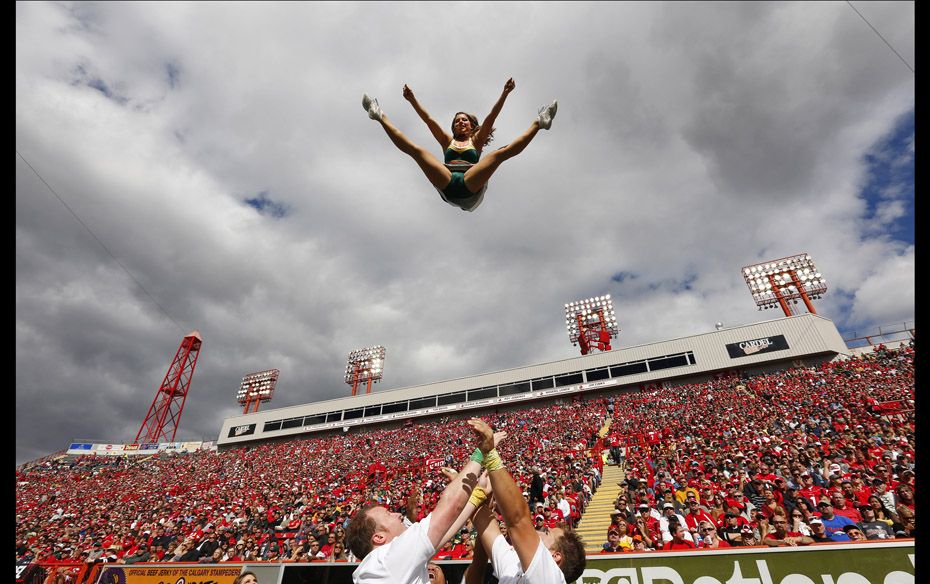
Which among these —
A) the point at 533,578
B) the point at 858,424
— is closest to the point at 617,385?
the point at 858,424

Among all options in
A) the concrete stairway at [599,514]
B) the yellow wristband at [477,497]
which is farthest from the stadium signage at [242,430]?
the yellow wristband at [477,497]

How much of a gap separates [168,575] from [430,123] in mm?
9146

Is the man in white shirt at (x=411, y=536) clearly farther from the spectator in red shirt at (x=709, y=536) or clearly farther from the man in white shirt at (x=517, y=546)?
the spectator in red shirt at (x=709, y=536)

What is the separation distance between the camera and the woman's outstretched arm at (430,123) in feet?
17.7

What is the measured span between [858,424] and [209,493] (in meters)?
34.5

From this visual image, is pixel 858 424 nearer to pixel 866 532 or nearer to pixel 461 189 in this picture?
pixel 866 532

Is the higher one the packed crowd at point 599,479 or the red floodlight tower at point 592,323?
the red floodlight tower at point 592,323

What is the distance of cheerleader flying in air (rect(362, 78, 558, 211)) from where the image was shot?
184 inches

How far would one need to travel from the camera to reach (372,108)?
16.1 feet

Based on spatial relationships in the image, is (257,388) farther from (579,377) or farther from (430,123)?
(430,123)

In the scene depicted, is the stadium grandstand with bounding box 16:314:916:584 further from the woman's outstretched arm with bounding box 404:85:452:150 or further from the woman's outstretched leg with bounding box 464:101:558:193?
the woman's outstretched arm with bounding box 404:85:452:150

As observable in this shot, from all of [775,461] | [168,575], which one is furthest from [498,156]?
[775,461]

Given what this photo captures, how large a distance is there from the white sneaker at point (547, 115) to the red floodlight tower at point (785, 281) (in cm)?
3940
